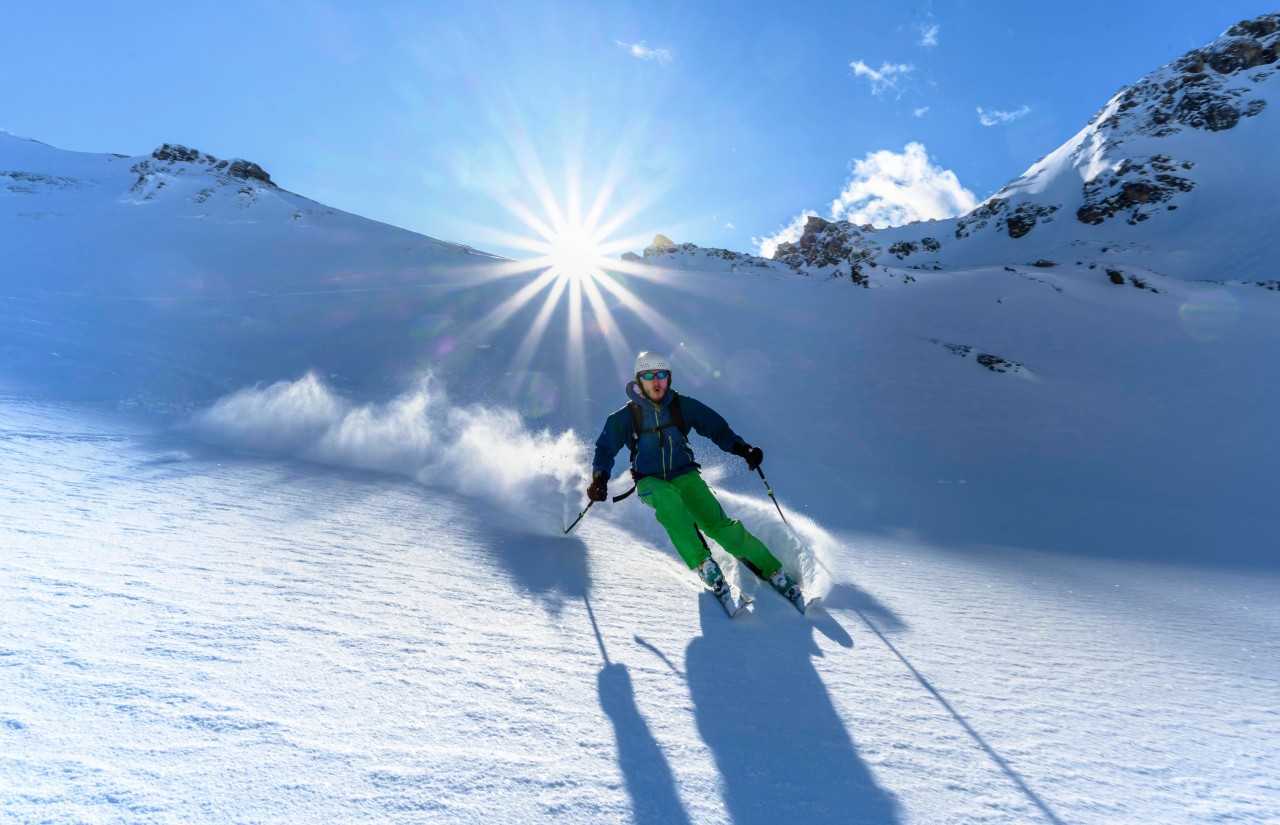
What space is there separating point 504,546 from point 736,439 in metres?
2.61

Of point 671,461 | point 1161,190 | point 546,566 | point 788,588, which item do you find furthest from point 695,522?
point 1161,190

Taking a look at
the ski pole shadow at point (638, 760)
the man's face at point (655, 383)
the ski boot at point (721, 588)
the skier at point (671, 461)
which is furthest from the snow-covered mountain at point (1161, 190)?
the ski pole shadow at point (638, 760)

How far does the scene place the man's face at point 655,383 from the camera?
17.3 feet

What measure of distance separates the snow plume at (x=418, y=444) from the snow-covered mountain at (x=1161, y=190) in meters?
41.8

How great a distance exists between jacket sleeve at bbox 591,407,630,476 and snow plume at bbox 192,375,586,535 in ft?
2.95

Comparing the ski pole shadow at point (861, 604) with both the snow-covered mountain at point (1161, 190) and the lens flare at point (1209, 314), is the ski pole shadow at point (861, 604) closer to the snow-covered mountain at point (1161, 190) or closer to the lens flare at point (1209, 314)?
the lens flare at point (1209, 314)

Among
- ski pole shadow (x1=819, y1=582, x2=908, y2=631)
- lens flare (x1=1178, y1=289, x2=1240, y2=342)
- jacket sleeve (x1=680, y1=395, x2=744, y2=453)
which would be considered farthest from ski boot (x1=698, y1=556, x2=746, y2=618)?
lens flare (x1=1178, y1=289, x2=1240, y2=342)

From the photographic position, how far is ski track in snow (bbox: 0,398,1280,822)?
1673mm

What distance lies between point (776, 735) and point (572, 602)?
5.33ft

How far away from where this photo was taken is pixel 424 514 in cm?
509

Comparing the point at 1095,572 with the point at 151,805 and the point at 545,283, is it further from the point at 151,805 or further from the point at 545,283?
the point at 545,283

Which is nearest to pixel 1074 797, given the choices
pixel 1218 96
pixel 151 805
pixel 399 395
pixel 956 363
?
pixel 151 805

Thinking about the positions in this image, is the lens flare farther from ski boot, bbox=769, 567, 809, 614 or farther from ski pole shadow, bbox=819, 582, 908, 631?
ski boot, bbox=769, 567, 809, 614

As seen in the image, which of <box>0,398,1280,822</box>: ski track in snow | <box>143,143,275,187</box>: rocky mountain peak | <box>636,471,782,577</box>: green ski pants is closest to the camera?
<box>0,398,1280,822</box>: ski track in snow
